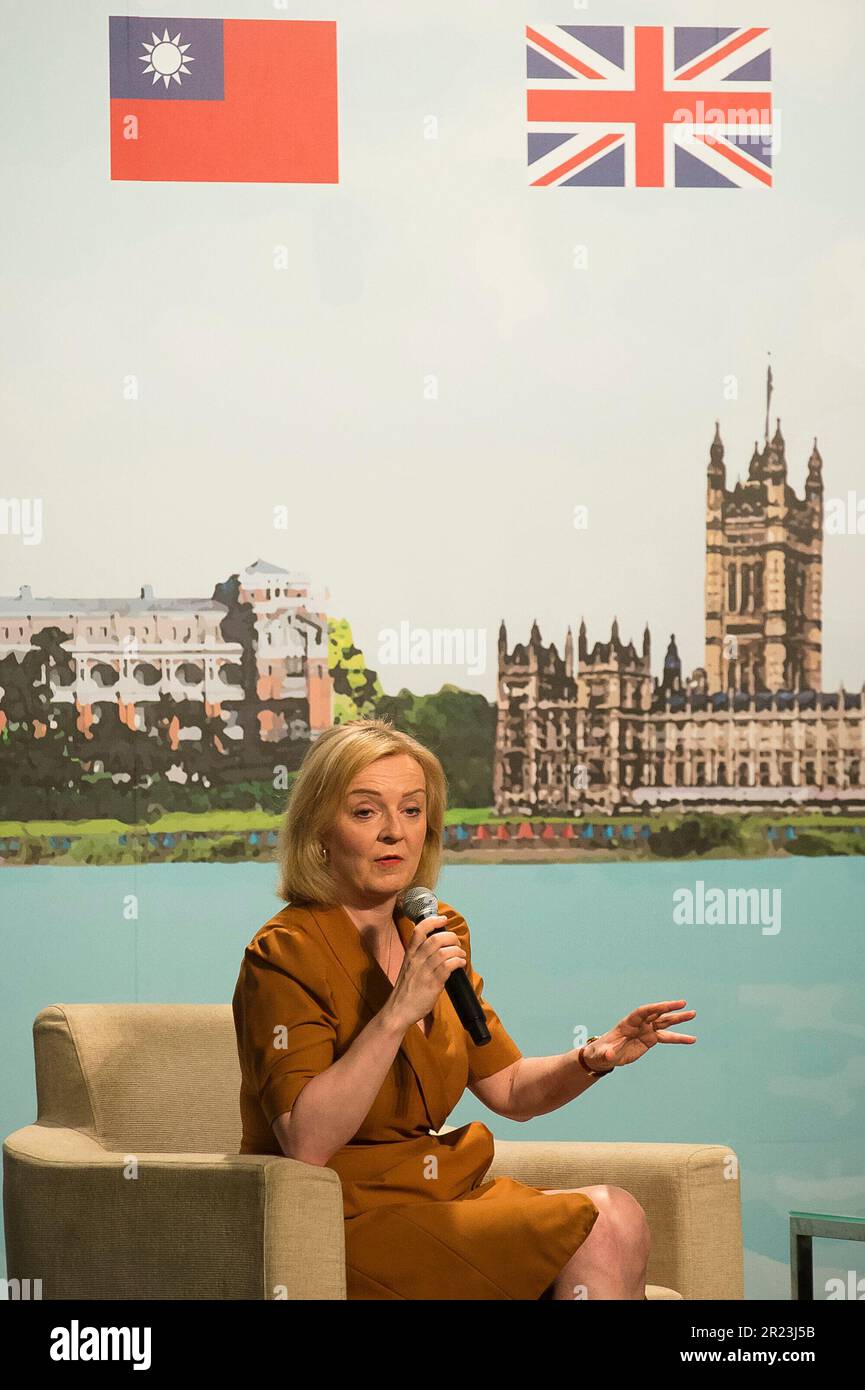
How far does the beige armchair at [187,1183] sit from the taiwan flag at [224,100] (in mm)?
1950

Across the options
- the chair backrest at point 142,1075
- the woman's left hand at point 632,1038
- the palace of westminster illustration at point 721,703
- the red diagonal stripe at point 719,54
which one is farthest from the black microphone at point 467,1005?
the red diagonal stripe at point 719,54

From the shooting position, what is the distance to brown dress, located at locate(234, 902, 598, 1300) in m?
2.15

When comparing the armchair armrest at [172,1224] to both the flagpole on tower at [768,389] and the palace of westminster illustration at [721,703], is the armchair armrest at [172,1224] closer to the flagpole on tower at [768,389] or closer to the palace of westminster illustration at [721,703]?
the palace of westminster illustration at [721,703]

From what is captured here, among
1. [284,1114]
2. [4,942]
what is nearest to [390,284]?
[4,942]

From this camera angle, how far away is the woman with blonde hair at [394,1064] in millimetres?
2146

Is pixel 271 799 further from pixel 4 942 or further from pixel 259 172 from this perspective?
pixel 259 172

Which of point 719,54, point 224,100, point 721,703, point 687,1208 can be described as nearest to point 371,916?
point 687,1208

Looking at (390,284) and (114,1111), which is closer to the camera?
(114,1111)

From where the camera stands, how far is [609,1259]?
2150 millimetres

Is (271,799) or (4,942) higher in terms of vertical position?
(271,799)

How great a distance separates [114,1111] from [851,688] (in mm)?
1985

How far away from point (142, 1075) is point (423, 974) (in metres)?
0.76

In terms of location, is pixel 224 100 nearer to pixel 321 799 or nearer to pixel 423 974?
pixel 321 799
